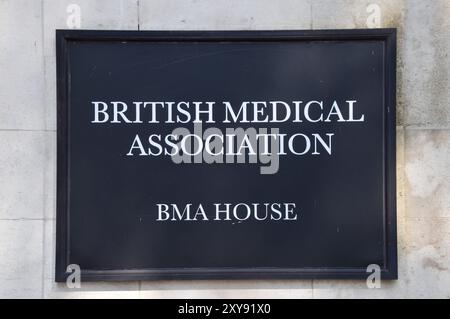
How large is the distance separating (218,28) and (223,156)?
1057mm

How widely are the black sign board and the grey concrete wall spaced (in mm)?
154

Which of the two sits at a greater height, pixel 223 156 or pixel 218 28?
pixel 218 28

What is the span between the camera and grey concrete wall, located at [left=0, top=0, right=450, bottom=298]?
4.60 meters

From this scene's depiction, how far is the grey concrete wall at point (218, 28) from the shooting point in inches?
181

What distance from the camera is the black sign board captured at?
4.57 meters

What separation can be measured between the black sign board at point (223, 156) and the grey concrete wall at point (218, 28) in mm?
154

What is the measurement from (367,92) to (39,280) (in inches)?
123

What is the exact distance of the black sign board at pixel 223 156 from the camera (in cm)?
457

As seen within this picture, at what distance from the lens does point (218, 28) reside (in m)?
4.60

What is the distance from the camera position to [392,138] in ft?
14.9

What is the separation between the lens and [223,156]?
460 cm
